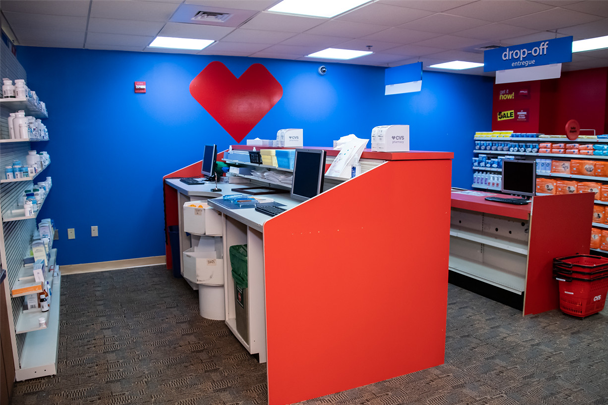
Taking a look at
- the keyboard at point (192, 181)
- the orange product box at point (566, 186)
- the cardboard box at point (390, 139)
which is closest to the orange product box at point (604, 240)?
the orange product box at point (566, 186)

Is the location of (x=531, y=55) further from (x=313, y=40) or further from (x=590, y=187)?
(x=590, y=187)

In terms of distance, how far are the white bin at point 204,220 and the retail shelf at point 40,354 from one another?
1273mm

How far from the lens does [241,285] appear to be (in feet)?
10.5

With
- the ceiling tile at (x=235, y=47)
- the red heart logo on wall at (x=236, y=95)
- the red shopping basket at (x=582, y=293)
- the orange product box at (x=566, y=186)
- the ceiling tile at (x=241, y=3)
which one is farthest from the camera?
the orange product box at (x=566, y=186)

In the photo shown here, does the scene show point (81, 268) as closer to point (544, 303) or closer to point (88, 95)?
point (88, 95)

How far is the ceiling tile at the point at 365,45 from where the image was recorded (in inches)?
206

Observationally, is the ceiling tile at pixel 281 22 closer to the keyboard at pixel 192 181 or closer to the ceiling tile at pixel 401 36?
the ceiling tile at pixel 401 36

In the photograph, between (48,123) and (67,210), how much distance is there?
104cm

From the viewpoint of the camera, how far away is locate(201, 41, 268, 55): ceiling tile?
530cm

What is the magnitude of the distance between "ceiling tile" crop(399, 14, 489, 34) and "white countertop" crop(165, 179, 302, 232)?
212cm

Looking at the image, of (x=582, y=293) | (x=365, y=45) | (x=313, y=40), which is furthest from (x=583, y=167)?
(x=313, y=40)

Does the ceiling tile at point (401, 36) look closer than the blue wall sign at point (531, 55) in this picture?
No

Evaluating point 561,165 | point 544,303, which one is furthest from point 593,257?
point 561,165

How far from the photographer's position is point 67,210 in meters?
5.45
